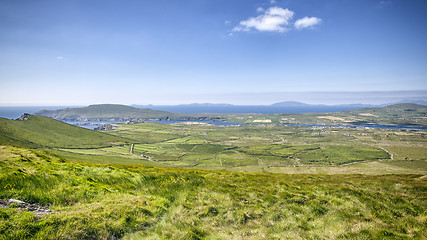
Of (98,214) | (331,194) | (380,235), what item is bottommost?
(331,194)

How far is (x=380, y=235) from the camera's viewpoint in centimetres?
908

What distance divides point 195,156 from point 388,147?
17674 cm

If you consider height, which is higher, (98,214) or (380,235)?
(98,214)

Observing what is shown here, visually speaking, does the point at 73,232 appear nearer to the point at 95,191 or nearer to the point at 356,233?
the point at 95,191

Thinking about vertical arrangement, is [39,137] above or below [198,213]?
below

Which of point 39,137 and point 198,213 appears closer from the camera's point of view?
point 198,213

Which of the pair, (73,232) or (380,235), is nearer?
(73,232)

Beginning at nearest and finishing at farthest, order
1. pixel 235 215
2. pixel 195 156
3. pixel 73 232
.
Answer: pixel 73 232, pixel 235 215, pixel 195 156

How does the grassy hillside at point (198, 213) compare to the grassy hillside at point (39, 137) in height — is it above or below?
above

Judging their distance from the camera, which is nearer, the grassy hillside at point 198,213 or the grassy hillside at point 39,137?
the grassy hillside at point 198,213

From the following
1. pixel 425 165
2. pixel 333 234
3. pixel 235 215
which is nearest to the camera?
pixel 333 234

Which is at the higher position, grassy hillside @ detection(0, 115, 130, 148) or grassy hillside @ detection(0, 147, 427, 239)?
grassy hillside @ detection(0, 147, 427, 239)

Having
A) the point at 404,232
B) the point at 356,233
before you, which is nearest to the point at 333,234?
the point at 356,233

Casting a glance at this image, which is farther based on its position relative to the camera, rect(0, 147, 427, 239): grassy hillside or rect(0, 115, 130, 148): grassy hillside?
rect(0, 115, 130, 148): grassy hillside
